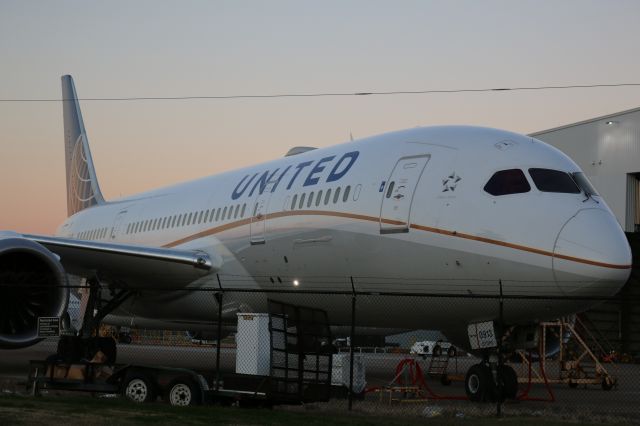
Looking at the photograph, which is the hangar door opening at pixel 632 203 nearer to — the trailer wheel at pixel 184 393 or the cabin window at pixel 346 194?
the cabin window at pixel 346 194

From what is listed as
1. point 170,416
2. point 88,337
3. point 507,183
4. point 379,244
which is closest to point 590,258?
point 507,183

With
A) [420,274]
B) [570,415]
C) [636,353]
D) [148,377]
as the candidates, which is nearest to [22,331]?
[148,377]

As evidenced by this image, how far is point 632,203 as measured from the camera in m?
38.6

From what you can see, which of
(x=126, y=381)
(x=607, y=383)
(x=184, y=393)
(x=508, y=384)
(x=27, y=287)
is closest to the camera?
(x=184, y=393)

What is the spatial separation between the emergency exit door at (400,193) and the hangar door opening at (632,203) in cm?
2716

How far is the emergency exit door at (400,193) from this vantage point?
43.7 feet

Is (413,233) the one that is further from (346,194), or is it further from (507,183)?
(346,194)

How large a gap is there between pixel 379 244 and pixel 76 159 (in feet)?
61.9

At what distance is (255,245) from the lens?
1631cm

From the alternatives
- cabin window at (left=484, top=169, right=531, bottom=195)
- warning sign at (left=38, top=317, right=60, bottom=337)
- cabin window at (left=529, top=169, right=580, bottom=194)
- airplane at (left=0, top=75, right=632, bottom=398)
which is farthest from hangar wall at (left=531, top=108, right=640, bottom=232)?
warning sign at (left=38, top=317, right=60, bottom=337)

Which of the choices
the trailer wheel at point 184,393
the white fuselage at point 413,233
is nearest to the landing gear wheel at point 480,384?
the white fuselage at point 413,233

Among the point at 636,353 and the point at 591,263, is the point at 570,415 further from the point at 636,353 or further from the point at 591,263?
the point at 636,353

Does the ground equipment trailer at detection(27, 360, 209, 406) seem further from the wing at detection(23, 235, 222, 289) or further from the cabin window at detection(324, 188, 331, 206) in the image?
the cabin window at detection(324, 188, 331, 206)

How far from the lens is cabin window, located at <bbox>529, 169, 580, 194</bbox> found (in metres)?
12.3
